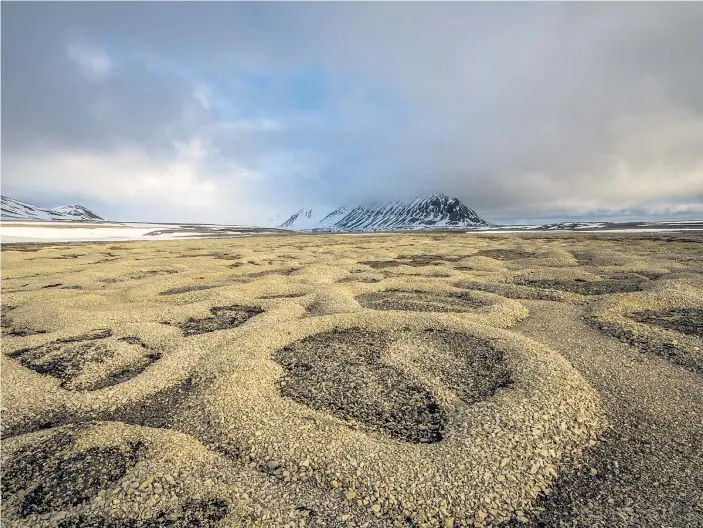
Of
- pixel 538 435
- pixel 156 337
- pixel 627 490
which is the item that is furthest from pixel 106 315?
pixel 627 490

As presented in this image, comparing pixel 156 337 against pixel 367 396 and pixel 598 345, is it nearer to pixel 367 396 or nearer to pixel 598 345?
pixel 367 396

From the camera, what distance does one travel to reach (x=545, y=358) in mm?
13320

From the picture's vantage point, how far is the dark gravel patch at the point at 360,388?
10.1 metres

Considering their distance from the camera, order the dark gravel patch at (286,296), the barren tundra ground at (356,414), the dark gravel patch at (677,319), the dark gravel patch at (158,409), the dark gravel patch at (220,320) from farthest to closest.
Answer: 1. the dark gravel patch at (286,296)
2. the dark gravel patch at (220,320)
3. the dark gravel patch at (677,319)
4. the dark gravel patch at (158,409)
5. the barren tundra ground at (356,414)

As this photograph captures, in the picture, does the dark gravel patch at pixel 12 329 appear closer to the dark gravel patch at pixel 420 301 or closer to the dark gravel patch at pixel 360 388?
the dark gravel patch at pixel 360 388

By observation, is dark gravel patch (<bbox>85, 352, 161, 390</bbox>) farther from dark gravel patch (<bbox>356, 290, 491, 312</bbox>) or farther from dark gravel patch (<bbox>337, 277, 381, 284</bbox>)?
dark gravel patch (<bbox>337, 277, 381, 284</bbox>)

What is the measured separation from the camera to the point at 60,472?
7.98 meters

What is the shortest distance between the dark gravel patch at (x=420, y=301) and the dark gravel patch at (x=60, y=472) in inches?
605

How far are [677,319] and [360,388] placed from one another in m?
17.0

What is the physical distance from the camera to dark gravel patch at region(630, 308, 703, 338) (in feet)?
55.1

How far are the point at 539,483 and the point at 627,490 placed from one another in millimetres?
Result: 1771

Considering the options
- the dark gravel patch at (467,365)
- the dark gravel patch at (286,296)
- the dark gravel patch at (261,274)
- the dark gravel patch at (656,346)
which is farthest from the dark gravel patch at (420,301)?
the dark gravel patch at (261,274)

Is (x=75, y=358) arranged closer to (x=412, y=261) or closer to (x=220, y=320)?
(x=220, y=320)

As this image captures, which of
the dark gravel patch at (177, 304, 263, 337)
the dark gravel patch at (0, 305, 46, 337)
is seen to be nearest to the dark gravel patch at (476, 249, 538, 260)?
the dark gravel patch at (177, 304, 263, 337)
